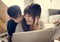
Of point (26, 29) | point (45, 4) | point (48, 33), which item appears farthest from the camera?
point (45, 4)

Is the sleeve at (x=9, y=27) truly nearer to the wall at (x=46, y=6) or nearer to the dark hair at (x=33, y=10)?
the dark hair at (x=33, y=10)

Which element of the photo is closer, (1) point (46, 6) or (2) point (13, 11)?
(2) point (13, 11)

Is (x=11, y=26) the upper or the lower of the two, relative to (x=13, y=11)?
lower

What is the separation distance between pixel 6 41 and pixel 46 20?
1.47 ft

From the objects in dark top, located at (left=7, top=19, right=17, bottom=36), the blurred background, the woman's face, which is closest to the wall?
the blurred background

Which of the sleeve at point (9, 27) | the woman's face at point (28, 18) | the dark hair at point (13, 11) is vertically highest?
the dark hair at point (13, 11)

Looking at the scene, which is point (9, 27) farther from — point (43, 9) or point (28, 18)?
point (43, 9)

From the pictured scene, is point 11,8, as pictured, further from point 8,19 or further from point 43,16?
point 43,16

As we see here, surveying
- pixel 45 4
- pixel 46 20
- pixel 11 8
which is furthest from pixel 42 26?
pixel 11 8

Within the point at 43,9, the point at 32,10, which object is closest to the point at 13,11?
the point at 32,10

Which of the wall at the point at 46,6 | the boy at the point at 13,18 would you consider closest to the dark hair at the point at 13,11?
the boy at the point at 13,18

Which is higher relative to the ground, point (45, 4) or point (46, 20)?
point (45, 4)

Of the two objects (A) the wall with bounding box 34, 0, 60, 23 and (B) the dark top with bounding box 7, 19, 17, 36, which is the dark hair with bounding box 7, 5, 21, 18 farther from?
(A) the wall with bounding box 34, 0, 60, 23

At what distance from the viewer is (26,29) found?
1.51 meters
